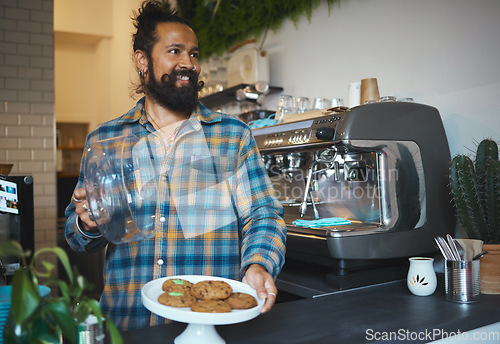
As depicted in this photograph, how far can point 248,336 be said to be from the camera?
3.78ft

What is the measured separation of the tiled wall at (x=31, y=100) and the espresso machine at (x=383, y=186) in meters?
2.37

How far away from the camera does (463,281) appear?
1.50 meters

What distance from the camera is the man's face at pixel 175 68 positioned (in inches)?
61.4

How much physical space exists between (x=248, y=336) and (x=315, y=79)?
2.00 m

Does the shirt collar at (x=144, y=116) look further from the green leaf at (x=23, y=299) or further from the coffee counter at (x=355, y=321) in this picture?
the green leaf at (x=23, y=299)

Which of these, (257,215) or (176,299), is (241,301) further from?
(257,215)

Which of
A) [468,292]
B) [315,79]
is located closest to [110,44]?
[315,79]

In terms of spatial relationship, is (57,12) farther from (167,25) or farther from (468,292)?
(468,292)

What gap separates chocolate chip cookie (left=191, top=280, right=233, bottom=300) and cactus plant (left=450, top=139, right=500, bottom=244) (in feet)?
3.43

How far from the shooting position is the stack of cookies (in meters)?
0.94

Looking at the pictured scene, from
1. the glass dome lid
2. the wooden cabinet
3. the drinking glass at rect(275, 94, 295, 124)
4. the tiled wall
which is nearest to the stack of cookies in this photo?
the glass dome lid

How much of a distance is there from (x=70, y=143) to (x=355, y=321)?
613 cm

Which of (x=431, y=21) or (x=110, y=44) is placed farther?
(x=110, y=44)

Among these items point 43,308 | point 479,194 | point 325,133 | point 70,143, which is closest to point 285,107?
point 325,133
